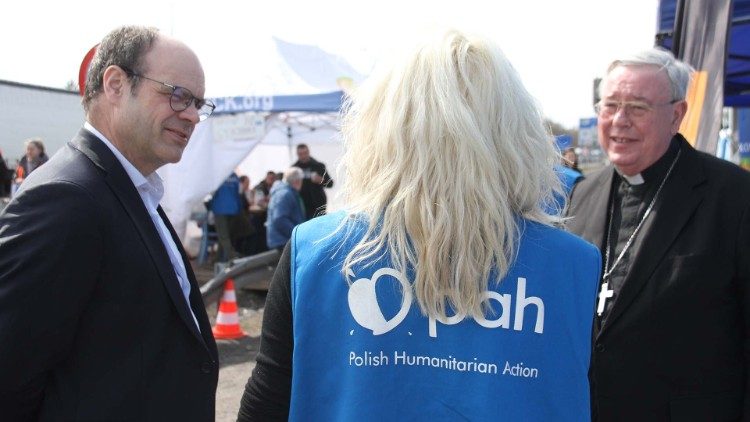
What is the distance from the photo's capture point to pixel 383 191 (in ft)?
4.70

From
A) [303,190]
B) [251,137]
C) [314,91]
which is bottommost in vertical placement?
A: [303,190]

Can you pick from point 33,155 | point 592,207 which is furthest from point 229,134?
point 592,207

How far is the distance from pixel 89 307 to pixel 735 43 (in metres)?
6.31

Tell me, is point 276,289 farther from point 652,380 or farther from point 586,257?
point 652,380

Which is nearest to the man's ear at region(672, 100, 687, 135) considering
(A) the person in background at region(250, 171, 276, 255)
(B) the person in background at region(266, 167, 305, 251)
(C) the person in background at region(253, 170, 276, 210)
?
(B) the person in background at region(266, 167, 305, 251)

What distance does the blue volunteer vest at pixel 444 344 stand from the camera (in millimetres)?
1371

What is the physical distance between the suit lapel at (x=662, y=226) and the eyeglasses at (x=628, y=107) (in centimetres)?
26

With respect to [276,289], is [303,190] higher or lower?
lower

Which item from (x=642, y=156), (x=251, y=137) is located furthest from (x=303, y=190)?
(x=642, y=156)

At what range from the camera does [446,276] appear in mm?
1391

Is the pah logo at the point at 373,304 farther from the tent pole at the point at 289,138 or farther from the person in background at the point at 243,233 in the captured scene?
the tent pole at the point at 289,138

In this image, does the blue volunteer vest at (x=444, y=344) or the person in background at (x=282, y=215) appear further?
the person in background at (x=282, y=215)

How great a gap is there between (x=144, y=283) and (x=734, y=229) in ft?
6.36

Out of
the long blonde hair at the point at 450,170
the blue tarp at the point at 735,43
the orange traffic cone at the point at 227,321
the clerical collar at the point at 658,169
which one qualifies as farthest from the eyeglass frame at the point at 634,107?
the orange traffic cone at the point at 227,321
